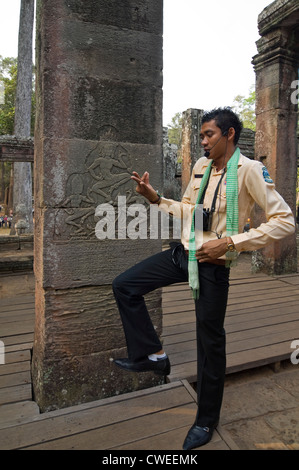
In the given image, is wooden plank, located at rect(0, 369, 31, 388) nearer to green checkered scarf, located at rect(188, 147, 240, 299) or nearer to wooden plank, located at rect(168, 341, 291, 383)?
wooden plank, located at rect(168, 341, 291, 383)

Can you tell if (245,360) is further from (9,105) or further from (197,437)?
(9,105)

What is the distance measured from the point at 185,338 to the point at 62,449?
1712 mm

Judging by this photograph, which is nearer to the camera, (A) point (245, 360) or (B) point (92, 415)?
(B) point (92, 415)

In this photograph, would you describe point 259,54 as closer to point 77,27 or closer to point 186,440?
point 77,27

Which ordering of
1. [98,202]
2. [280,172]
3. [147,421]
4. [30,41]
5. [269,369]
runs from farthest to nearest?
1. [30,41]
2. [280,172]
3. [269,369]
4. [98,202]
5. [147,421]

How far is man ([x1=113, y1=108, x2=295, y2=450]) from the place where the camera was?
1.89m

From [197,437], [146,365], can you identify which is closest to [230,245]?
[146,365]

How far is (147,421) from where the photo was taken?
→ 214 cm

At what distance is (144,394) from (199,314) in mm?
843

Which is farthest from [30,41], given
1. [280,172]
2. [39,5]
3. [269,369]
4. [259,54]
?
[269,369]

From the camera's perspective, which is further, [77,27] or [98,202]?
[98,202]

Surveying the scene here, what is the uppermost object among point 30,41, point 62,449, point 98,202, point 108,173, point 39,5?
point 30,41

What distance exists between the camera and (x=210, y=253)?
1.87 m

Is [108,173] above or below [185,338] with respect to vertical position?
above
